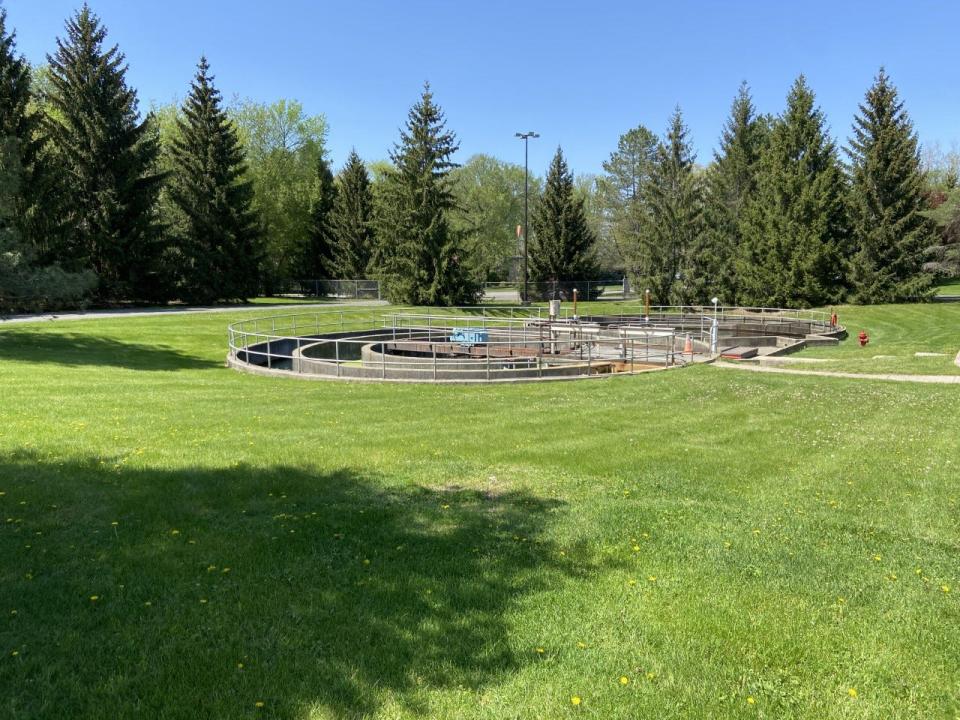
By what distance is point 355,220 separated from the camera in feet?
197

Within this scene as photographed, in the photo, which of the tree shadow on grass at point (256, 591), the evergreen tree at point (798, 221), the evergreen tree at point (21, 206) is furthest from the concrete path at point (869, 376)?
the evergreen tree at point (798, 221)

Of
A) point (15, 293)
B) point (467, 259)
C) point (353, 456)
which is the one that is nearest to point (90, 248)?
point (15, 293)

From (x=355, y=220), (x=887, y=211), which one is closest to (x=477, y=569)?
(x=887, y=211)

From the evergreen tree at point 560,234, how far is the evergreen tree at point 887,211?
67.6 ft

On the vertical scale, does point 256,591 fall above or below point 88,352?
below

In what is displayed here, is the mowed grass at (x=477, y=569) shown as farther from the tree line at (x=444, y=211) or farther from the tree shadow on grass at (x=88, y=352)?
the tree line at (x=444, y=211)

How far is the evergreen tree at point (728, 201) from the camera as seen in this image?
4828 centimetres

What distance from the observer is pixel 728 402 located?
13.2 m

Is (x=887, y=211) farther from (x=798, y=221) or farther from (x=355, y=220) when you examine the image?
(x=355, y=220)

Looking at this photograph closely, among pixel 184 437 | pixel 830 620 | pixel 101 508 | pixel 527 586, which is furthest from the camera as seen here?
pixel 184 437

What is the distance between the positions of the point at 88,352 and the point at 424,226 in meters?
27.0

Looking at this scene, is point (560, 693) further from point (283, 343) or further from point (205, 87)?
point (205, 87)

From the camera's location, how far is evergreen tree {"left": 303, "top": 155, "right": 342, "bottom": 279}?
208 feet

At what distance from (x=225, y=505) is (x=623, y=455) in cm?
520
